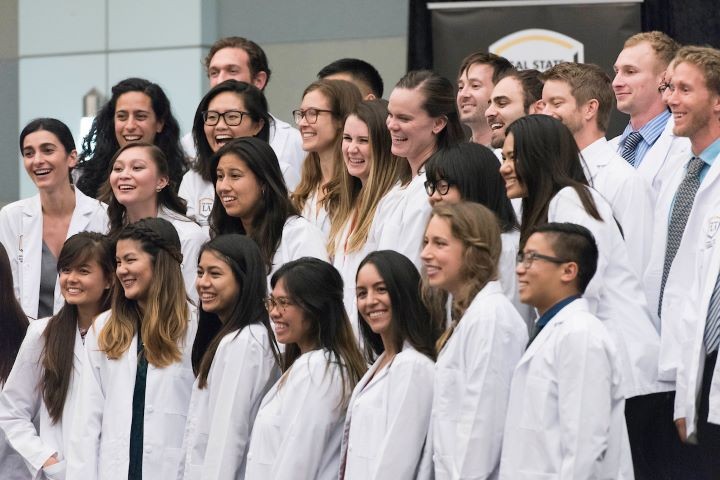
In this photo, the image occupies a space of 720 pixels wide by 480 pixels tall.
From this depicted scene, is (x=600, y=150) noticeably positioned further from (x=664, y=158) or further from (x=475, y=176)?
(x=475, y=176)

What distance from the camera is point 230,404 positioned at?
203 inches

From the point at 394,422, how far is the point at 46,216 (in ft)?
9.05

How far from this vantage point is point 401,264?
4.85 meters

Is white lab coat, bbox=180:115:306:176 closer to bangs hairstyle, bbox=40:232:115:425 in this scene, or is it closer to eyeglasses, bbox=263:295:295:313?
bangs hairstyle, bbox=40:232:115:425

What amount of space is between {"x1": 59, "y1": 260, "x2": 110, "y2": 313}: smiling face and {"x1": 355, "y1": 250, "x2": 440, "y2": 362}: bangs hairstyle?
1.46 metres

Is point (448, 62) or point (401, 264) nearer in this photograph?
point (401, 264)

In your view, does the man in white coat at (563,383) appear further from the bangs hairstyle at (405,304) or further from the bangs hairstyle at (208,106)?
the bangs hairstyle at (208,106)

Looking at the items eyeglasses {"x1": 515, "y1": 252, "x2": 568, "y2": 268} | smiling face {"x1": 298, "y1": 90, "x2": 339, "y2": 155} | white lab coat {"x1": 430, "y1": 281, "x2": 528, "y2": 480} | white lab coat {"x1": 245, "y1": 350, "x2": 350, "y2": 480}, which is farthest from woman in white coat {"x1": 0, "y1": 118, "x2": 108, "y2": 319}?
eyeglasses {"x1": 515, "y1": 252, "x2": 568, "y2": 268}

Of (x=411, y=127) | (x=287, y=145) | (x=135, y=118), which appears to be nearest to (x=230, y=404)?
(x=411, y=127)

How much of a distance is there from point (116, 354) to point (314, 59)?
4359 millimetres

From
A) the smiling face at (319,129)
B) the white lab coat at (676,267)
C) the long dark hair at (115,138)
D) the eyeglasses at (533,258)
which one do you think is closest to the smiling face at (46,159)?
the long dark hair at (115,138)

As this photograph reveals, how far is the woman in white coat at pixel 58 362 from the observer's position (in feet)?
18.8

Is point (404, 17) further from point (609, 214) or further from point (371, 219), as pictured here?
point (609, 214)

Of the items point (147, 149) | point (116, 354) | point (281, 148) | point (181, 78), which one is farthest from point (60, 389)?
point (181, 78)
